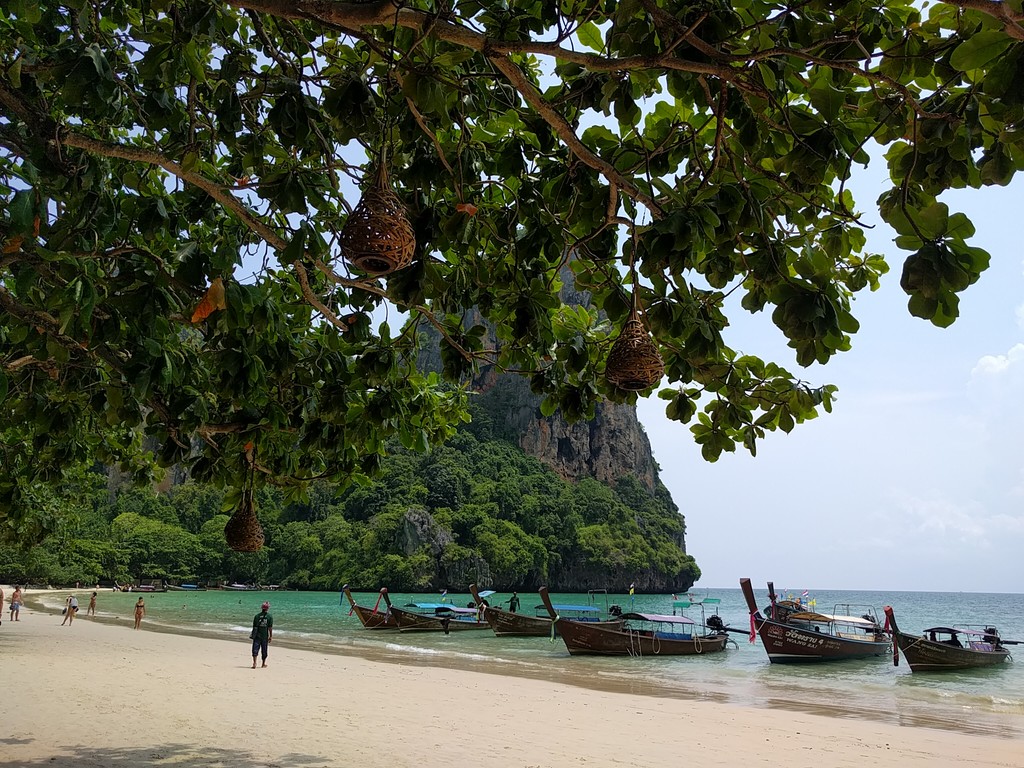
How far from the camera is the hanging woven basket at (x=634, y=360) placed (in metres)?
2.29

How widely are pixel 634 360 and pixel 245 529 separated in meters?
2.84

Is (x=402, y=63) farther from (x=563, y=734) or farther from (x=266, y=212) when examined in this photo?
(x=563, y=734)

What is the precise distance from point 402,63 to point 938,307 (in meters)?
1.56

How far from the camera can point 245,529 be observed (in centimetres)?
417

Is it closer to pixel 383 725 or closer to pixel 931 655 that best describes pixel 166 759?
pixel 383 725

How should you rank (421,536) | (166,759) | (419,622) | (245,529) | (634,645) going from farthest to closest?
(421,536), (419,622), (634,645), (166,759), (245,529)

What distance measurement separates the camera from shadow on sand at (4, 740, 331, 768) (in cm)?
541

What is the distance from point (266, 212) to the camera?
11.4ft

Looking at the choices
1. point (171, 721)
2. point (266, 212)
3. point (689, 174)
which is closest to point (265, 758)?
point (171, 721)

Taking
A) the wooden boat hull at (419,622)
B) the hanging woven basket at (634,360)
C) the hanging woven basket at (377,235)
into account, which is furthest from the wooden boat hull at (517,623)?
the hanging woven basket at (377,235)

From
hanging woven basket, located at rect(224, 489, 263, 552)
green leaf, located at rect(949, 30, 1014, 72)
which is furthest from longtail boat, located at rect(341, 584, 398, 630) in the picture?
green leaf, located at rect(949, 30, 1014, 72)

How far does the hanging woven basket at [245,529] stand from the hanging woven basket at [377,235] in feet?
8.26

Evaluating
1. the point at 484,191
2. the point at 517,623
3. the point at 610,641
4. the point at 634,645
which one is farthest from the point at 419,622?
the point at 484,191

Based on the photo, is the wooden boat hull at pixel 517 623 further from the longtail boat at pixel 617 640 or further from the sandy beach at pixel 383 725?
the sandy beach at pixel 383 725
